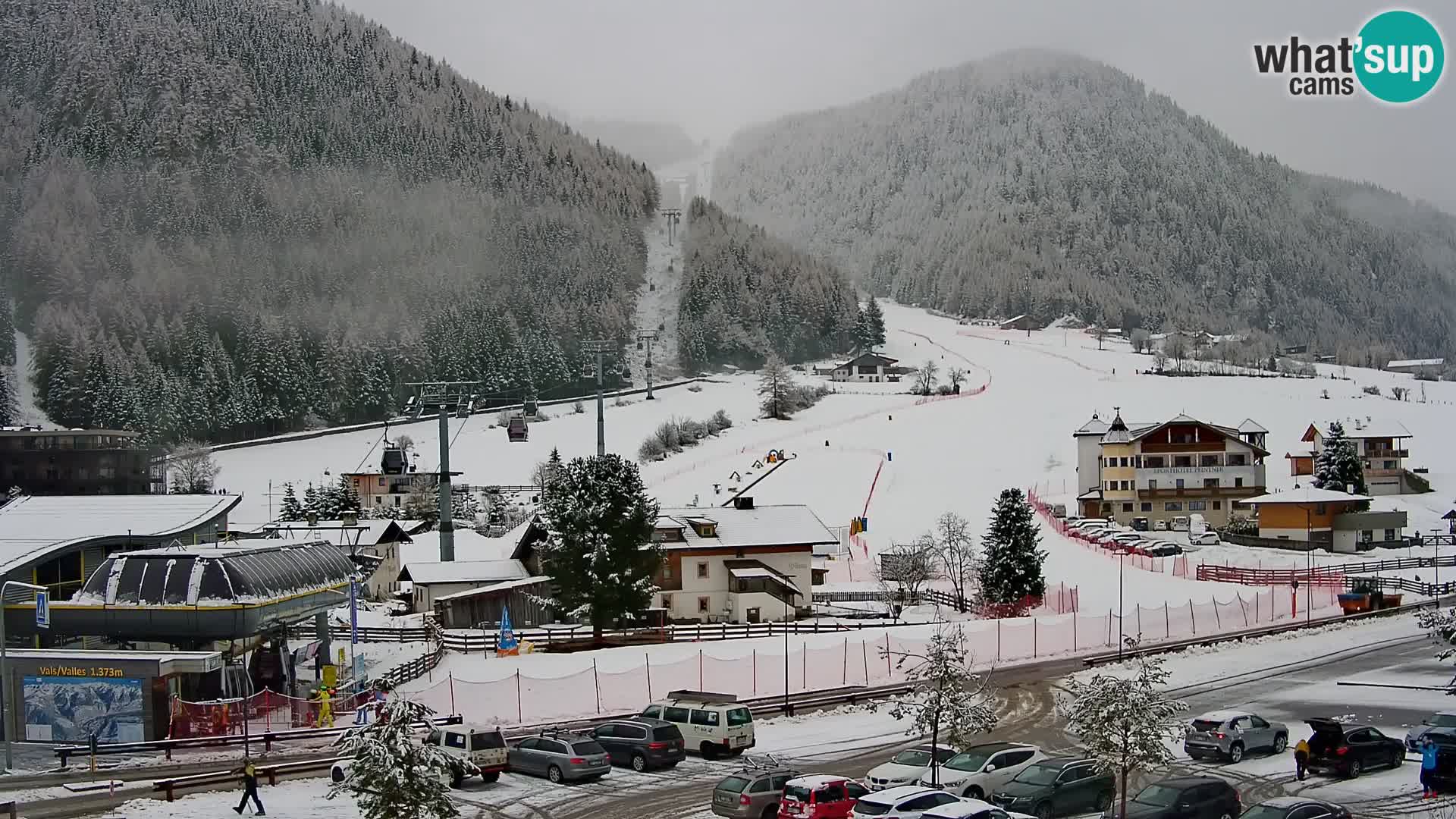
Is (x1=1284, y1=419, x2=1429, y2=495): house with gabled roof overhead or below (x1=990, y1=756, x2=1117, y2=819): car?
overhead

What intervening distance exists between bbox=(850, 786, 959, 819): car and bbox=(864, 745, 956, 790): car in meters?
2.66

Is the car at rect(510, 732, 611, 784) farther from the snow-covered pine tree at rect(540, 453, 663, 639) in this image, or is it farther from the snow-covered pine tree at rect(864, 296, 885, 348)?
the snow-covered pine tree at rect(864, 296, 885, 348)

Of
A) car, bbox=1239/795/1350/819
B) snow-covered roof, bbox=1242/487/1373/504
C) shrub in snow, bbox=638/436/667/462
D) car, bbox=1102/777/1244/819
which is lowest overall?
car, bbox=1102/777/1244/819

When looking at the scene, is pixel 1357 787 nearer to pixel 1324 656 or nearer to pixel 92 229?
pixel 1324 656

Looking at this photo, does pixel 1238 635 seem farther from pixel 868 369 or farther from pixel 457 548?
pixel 868 369

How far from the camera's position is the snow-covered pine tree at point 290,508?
8712cm

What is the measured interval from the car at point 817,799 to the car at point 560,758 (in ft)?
17.1

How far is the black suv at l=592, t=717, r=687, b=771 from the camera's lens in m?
28.9

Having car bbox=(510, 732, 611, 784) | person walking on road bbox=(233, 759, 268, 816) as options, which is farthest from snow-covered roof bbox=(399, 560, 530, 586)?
person walking on road bbox=(233, 759, 268, 816)

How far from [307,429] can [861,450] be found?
69.7 m

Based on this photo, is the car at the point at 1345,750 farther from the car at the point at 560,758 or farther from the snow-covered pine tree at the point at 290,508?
the snow-covered pine tree at the point at 290,508

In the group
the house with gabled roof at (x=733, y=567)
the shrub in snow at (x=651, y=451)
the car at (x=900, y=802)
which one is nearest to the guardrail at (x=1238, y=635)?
the house with gabled roof at (x=733, y=567)

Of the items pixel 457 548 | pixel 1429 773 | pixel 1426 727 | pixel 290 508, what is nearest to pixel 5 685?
pixel 1429 773

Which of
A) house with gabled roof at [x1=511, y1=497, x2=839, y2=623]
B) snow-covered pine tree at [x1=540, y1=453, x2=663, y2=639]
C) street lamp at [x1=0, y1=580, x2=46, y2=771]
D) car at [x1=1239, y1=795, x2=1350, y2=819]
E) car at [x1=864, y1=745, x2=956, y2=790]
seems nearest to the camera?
car at [x1=1239, y1=795, x2=1350, y2=819]
